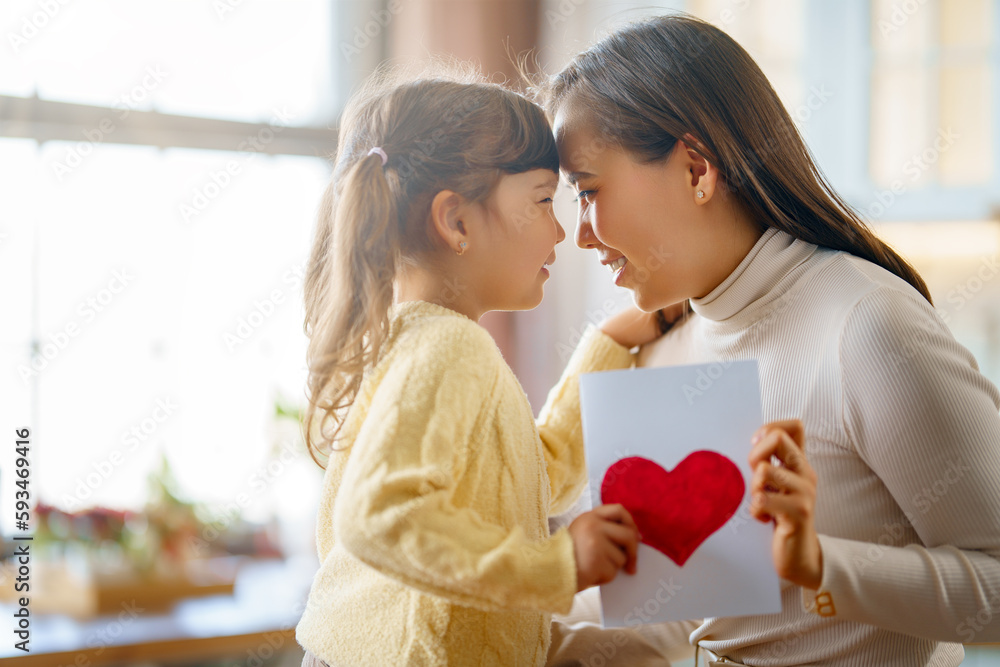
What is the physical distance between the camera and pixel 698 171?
112cm

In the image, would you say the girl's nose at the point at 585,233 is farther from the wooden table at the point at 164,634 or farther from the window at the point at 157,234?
the window at the point at 157,234

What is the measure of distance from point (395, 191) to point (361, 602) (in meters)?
0.51

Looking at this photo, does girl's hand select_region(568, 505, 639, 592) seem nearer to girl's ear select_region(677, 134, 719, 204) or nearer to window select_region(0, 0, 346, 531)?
girl's ear select_region(677, 134, 719, 204)

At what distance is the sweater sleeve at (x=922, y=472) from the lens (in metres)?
0.84

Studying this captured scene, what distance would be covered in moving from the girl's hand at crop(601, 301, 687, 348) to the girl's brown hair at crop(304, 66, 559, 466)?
1.13ft

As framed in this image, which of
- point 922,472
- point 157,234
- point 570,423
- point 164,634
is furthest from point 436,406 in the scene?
point 157,234

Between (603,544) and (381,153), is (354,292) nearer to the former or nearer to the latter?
(381,153)

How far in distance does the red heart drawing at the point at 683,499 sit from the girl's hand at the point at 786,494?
28 mm

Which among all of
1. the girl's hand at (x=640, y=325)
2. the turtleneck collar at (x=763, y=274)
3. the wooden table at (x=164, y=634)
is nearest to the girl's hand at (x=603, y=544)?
the turtleneck collar at (x=763, y=274)

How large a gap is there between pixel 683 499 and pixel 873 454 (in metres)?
0.29

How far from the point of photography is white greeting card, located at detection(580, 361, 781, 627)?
0.80m

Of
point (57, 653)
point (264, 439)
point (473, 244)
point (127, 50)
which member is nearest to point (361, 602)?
point (473, 244)

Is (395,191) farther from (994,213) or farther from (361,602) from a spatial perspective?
(994,213)

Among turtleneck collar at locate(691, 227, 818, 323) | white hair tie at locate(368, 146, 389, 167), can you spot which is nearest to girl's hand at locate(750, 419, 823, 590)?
turtleneck collar at locate(691, 227, 818, 323)
